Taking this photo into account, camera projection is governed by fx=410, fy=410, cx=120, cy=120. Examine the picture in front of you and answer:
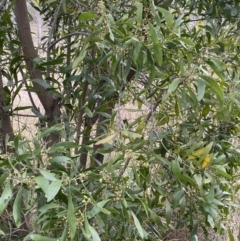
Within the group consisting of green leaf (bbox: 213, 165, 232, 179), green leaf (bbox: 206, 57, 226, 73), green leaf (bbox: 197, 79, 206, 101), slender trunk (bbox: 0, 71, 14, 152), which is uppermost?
green leaf (bbox: 206, 57, 226, 73)

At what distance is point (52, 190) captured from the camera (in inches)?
25.8

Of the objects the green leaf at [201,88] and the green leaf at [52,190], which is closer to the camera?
the green leaf at [52,190]

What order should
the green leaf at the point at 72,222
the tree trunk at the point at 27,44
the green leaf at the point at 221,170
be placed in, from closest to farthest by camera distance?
the green leaf at the point at 72,222 < the green leaf at the point at 221,170 < the tree trunk at the point at 27,44

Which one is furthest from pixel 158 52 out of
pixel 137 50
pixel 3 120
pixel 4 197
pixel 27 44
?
pixel 3 120

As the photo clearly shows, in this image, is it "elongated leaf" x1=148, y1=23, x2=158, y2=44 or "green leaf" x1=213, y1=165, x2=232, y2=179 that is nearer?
"elongated leaf" x1=148, y1=23, x2=158, y2=44

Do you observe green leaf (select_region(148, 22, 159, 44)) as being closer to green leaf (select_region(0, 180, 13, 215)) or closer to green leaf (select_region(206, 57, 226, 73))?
green leaf (select_region(206, 57, 226, 73))

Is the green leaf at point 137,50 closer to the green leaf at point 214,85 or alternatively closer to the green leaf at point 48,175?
the green leaf at point 214,85

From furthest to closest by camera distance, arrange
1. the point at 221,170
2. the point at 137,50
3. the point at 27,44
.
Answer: the point at 27,44 < the point at 221,170 < the point at 137,50

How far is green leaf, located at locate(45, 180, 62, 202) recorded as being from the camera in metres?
0.64

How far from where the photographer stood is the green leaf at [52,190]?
64 centimetres

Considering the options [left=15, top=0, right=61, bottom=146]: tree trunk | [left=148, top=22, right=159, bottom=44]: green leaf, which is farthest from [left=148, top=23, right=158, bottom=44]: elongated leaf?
[left=15, top=0, right=61, bottom=146]: tree trunk

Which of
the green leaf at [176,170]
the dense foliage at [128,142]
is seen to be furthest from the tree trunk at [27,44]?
the green leaf at [176,170]

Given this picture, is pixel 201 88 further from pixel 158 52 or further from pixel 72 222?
pixel 72 222

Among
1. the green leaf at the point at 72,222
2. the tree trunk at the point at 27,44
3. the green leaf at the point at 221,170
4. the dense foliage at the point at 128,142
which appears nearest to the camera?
the green leaf at the point at 72,222
